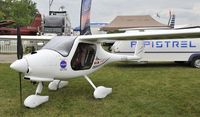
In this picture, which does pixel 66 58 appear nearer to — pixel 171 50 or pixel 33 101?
pixel 33 101

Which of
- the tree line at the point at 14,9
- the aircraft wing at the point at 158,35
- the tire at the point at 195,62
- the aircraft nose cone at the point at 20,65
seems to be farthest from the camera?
the tree line at the point at 14,9

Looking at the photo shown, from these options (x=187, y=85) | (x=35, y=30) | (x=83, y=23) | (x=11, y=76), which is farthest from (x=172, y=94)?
(x=35, y=30)

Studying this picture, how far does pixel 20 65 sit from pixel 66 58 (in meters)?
1.38

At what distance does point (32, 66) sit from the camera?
733cm

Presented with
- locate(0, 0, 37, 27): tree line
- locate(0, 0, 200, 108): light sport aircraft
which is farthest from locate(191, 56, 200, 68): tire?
locate(0, 0, 37, 27): tree line

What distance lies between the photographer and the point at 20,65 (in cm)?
708

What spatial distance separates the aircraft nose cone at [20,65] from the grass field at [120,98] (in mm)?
950

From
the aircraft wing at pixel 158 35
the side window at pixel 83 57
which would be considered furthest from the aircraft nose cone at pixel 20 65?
the aircraft wing at pixel 158 35

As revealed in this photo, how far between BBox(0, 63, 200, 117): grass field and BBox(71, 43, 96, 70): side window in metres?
0.86

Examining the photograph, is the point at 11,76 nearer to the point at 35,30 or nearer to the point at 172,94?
the point at 172,94

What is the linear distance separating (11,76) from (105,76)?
3666mm

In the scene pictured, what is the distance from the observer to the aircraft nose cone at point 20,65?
705 cm

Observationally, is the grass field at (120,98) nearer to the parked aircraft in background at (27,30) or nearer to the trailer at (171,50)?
the trailer at (171,50)

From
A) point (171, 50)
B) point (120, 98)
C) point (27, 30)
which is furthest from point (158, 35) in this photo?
point (27, 30)
